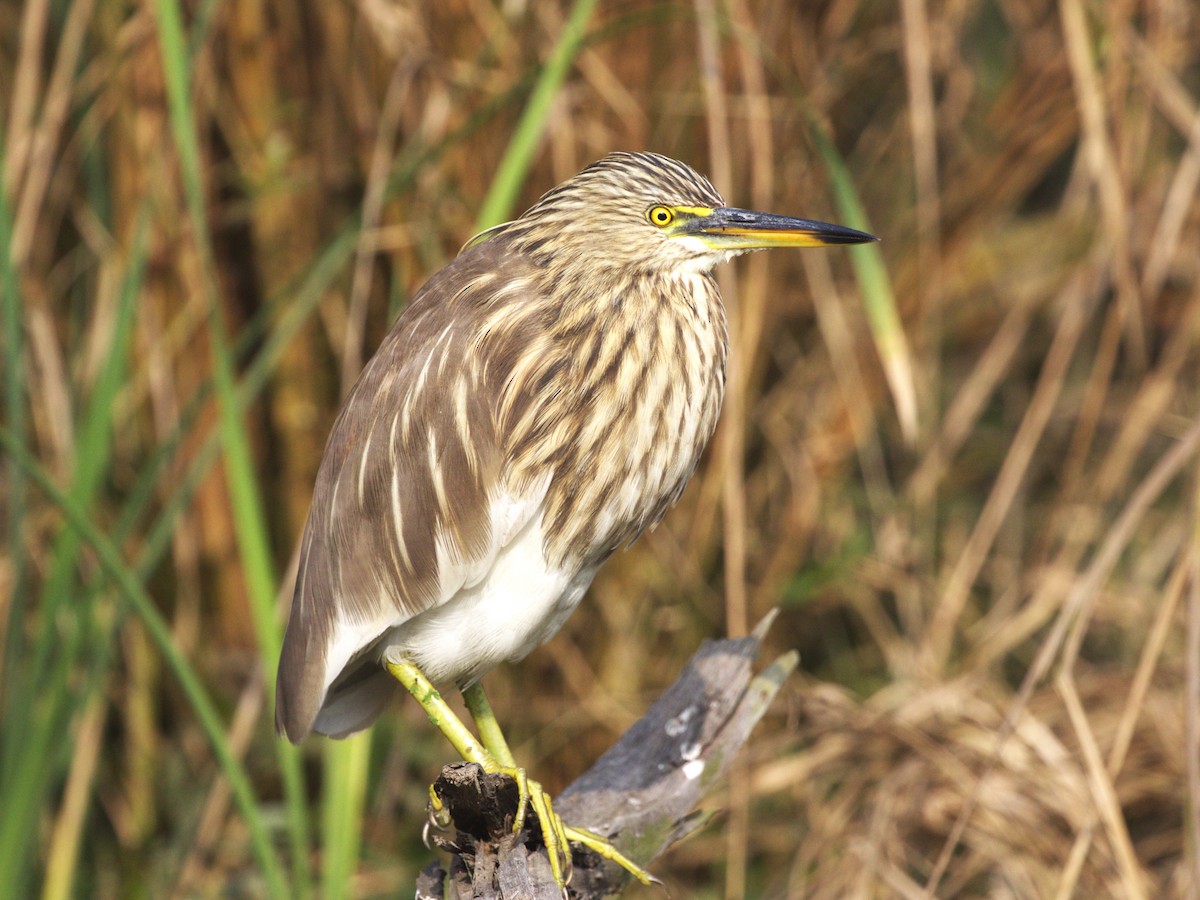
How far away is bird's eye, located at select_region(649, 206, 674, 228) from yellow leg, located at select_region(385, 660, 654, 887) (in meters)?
0.65

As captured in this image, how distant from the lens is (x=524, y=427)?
1768 millimetres

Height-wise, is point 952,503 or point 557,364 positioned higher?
point 557,364

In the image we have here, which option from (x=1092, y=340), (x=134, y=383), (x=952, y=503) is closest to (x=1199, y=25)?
(x=1092, y=340)

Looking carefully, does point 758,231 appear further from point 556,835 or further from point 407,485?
point 556,835

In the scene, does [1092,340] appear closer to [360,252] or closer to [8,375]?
[360,252]

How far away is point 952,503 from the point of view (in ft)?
11.1

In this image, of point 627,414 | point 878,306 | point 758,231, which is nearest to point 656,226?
point 758,231

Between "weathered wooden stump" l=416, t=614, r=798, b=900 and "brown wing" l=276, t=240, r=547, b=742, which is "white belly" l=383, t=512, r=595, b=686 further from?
"weathered wooden stump" l=416, t=614, r=798, b=900

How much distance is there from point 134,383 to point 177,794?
32.9 inches

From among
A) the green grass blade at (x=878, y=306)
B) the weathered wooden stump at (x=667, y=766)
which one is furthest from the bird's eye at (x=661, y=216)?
the weathered wooden stump at (x=667, y=766)

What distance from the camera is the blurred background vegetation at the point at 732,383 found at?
261 centimetres

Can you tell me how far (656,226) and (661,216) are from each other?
0.05 ft

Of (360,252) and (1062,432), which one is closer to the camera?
(360,252)

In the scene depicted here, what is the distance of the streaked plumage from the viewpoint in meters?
1.76
